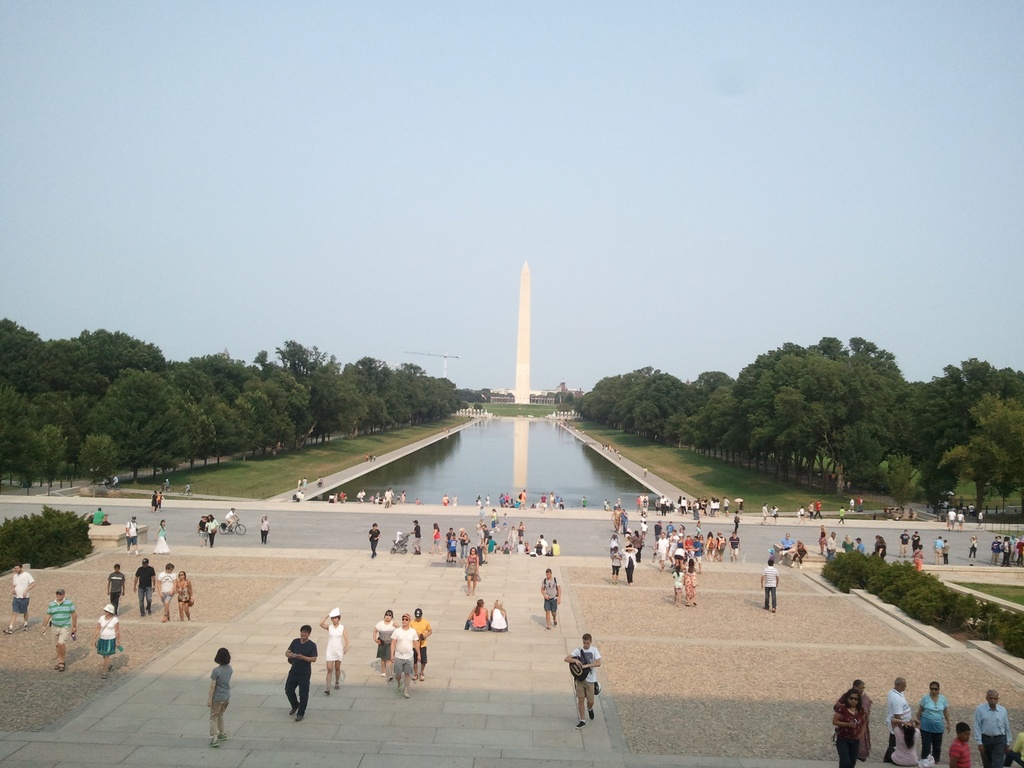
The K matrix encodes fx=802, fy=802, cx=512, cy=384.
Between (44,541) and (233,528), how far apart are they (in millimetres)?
8601

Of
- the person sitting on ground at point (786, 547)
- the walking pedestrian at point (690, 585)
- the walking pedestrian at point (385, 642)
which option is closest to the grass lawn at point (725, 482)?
the person sitting on ground at point (786, 547)

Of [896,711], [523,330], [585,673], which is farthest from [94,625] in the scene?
[523,330]

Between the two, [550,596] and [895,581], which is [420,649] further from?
[895,581]

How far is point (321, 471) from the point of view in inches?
2467

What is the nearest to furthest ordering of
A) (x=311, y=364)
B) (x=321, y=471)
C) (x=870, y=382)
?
(x=870, y=382), (x=321, y=471), (x=311, y=364)

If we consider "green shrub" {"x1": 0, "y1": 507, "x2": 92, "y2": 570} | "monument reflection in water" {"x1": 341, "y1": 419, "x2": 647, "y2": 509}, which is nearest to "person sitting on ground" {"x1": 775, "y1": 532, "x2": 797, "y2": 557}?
"monument reflection in water" {"x1": 341, "y1": 419, "x2": 647, "y2": 509}

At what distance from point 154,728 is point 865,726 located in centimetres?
915

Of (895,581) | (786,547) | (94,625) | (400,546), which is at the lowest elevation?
(94,625)

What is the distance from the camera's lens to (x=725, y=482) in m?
61.5

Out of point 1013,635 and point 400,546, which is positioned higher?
point 1013,635

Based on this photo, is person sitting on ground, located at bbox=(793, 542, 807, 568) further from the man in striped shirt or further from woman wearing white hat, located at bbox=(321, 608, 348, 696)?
the man in striped shirt

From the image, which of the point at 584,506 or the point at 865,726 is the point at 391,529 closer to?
the point at 584,506

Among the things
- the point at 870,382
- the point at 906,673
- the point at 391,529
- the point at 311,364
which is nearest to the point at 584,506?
the point at 391,529

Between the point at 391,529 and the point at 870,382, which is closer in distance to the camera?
the point at 391,529
